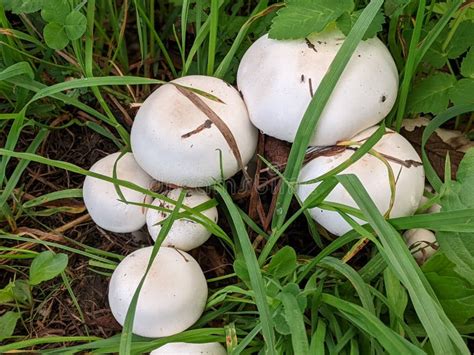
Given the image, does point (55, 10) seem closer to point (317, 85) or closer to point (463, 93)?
point (317, 85)

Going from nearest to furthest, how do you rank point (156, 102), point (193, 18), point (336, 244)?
point (336, 244) < point (156, 102) < point (193, 18)

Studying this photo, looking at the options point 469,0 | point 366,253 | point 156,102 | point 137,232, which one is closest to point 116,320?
point 137,232

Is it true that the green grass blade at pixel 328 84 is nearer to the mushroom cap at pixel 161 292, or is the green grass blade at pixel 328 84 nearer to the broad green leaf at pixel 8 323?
the mushroom cap at pixel 161 292

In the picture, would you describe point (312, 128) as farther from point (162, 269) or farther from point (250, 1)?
point (250, 1)

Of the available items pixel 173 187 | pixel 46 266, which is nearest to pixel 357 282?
pixel 173 187

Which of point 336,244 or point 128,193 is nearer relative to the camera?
point 336,244
